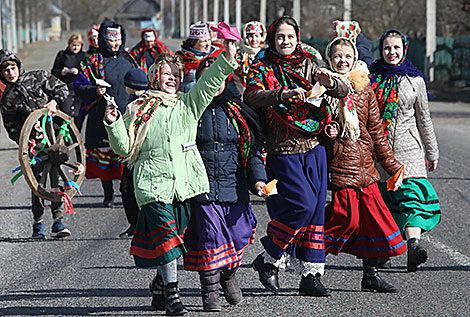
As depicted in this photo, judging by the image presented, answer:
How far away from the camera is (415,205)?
709cm

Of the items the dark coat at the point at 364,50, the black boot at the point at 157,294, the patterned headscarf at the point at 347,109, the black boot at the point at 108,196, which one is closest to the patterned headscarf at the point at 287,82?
the patterned headscarf at the point at 347,109

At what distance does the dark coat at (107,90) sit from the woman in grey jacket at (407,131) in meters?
3.04

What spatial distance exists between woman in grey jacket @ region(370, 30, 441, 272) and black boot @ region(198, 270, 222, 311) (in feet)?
5.84

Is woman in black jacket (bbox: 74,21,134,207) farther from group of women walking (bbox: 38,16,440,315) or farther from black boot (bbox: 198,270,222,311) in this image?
black boot (bbox: 198,270,222,311)

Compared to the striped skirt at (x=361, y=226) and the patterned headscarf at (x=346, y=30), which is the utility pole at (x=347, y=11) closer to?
the patterned headscarf at (x=346, y=30)

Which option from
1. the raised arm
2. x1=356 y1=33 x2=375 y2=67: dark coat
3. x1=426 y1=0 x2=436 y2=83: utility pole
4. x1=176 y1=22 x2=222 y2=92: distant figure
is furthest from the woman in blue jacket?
x1=426 y1=0 x2=436 y2=83: utility pole

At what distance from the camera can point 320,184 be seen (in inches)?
244

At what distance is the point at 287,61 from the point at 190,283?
5.77 feet

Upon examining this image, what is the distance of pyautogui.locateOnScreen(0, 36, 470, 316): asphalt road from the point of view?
5.96 metres

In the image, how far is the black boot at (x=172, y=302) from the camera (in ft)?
18.6

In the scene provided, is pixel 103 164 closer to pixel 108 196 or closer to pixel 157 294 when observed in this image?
pixel 108 196

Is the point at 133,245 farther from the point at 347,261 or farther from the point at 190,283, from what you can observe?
the point at 347,261

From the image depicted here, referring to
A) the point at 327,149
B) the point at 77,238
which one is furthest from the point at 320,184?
the point at 77,238

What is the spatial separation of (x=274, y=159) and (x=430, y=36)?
1001 inches
